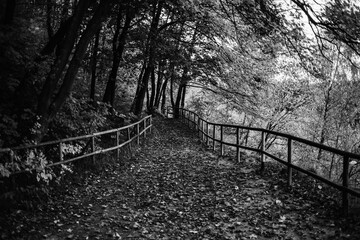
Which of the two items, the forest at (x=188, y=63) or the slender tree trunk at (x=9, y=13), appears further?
the slender tree trunk at (x=9, y=13)

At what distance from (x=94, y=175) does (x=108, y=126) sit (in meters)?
5.60

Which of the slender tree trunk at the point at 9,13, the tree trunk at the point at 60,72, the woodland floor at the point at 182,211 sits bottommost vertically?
the woodland floor at the point at 182,211

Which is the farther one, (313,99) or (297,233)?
(313,99)

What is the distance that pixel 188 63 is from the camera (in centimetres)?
2116

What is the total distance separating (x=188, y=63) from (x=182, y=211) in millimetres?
15614

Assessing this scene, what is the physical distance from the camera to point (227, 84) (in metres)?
23.8

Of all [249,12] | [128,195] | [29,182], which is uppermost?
[249,12]

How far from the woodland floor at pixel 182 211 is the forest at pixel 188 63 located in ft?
3.81

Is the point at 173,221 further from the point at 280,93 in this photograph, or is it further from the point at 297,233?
the point at 280,93

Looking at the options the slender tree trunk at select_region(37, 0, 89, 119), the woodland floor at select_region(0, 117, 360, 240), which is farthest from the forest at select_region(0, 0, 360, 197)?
the woodland floor at select_region(0, 117, 360, 240)

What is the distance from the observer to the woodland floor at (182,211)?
5254mm

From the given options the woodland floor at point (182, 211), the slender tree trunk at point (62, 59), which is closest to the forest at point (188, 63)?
the slender tree trunk at point (62, 59)

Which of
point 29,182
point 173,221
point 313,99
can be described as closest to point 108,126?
point 29,182

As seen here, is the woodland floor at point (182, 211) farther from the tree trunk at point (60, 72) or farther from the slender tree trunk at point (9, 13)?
the slender tree trunk at point (9, 13)
